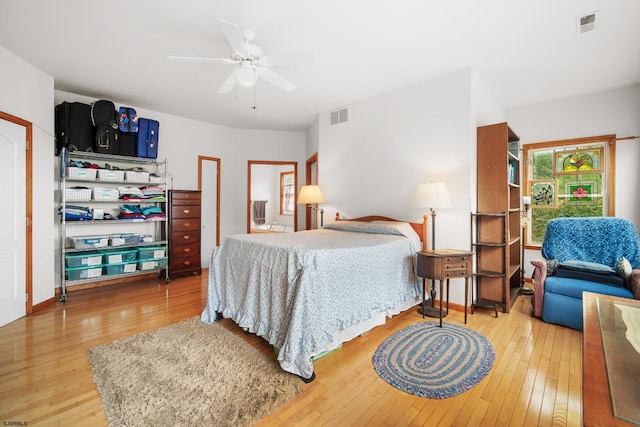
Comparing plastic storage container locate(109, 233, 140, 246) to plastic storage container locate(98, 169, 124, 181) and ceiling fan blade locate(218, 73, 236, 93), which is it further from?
ceiling fan blade locate(218, 73, 236, 93)

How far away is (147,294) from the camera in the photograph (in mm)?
3775

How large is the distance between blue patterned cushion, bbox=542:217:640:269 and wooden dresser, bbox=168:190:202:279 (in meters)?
4.88

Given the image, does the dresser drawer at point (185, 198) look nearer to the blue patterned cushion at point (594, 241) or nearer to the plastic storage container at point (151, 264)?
the plastic storage container at point (151, 264)

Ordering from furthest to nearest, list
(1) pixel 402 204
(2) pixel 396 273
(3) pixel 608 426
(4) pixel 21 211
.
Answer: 1. (1) pixel 402 204
2. (4) pixel 21 211
3. (2) pixel 396 273
4. (3) pixel 608 426

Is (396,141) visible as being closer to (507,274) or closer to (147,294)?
(507,274)

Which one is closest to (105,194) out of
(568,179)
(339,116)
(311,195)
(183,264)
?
(183,264)

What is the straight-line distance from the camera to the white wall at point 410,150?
3.20 metres

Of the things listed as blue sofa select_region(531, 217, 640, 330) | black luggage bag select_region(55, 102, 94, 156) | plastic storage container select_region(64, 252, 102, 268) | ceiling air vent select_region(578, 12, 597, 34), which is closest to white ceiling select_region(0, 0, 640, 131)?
ceiling air vent select_region(578, 12, 597, 34)

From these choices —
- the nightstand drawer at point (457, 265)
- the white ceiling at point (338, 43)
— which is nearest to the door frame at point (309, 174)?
the white ceiling at point (338, 43)

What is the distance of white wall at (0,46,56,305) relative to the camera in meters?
2.91

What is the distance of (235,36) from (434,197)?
2310mm

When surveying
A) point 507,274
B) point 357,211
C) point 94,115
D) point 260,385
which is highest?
point 94,115

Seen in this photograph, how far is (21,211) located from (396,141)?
4322 mm

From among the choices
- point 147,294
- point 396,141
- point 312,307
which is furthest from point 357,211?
point 147,294
